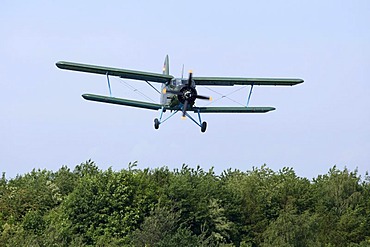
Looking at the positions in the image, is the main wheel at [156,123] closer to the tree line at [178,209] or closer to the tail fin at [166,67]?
the tail fin at [166,67]

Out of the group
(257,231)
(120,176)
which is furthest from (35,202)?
(257,231)

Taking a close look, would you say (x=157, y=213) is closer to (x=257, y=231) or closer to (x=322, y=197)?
(x=257, y=231)

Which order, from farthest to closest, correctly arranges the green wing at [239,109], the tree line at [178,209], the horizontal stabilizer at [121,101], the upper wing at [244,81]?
1. the tree line at [178,209]
2. the upper wing at [244,81]
3. the green wing at [239,109]
4. the horizontal stabilizer at [121,101]

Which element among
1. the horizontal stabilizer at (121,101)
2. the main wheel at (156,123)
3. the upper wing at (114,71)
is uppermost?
the upper wing at (114,71)

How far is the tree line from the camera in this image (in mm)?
68812

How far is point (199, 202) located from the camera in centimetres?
7744

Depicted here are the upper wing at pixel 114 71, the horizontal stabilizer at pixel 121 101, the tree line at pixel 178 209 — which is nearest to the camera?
the horizontal stabilizer at pixel 121 101

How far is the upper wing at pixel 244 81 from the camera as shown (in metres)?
45.9

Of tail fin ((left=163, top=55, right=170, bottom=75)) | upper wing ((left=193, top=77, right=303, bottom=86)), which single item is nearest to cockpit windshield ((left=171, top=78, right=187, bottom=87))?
upper wing ((left=193, top=77, right=303, bottom=86))

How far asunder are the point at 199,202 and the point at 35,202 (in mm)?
13436

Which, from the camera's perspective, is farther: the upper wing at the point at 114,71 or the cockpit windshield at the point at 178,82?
the upper wing at the point at 114,71

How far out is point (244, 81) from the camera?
47.1 meters

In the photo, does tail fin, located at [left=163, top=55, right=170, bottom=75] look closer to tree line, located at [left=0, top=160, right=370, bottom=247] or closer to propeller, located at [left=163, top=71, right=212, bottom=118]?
propeller, located at [left=163, top=71, right=212, bottom=118]

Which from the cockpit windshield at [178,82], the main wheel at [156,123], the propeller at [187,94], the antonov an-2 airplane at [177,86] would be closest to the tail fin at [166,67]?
the antonov an-2 airplane at [177,86]
